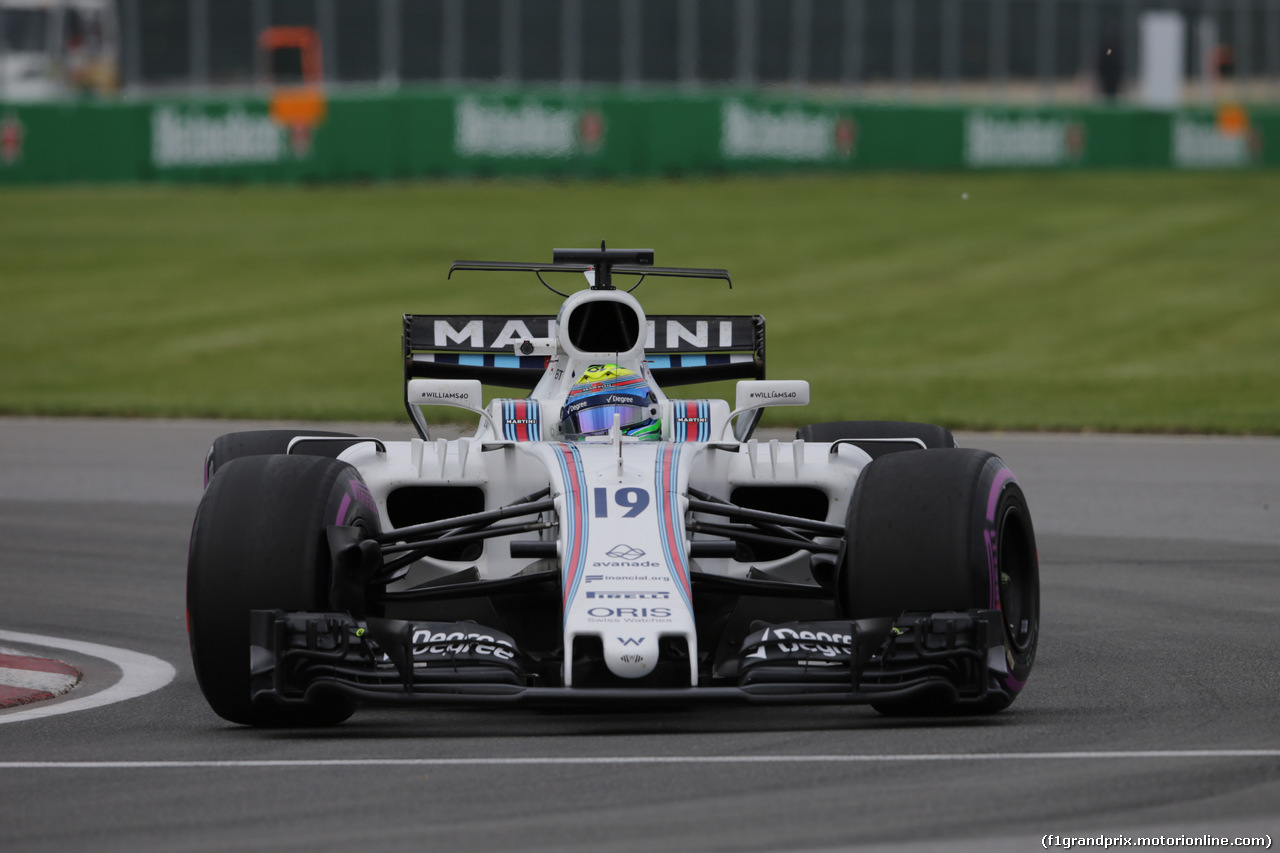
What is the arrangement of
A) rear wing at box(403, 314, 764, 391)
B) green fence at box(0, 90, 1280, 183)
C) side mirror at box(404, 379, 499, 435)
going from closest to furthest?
side mirror at box(404, 379, 499, 435) → rear wing at box(403, 314, 764, 391) → green fence at box(0, 90, 1280, 183)

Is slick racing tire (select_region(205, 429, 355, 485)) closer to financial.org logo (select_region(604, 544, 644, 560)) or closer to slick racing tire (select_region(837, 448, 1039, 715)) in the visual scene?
financial.org logo (select_region(604, 544, 644, 560))

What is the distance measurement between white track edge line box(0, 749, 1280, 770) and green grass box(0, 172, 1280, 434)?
11.2 metres

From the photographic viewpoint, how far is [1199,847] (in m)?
5.61

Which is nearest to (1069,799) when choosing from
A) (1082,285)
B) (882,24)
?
(1082,285)

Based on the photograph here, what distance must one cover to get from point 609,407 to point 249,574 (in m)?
1.99

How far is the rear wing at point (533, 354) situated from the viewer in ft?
35.4

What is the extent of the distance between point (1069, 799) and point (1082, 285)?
76.2 feet

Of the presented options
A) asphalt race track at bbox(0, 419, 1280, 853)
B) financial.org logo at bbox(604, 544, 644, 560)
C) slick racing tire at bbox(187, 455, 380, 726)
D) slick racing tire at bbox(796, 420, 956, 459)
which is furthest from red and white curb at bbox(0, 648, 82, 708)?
slick racing tire at bbox(796, 420, 956, 459)

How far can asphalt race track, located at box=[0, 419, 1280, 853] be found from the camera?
231 inches

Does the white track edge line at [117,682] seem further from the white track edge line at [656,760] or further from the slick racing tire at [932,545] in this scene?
the slick racing tire at [932,545]

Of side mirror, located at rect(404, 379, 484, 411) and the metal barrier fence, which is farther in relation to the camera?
the metal barrier fence

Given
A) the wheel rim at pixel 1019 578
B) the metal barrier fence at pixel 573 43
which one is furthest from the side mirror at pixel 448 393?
the metal barrier fence at pixel 573 43

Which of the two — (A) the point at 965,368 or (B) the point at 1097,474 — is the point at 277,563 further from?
(A) the point at 965,368

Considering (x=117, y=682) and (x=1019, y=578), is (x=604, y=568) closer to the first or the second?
(x=1019, y=578)
